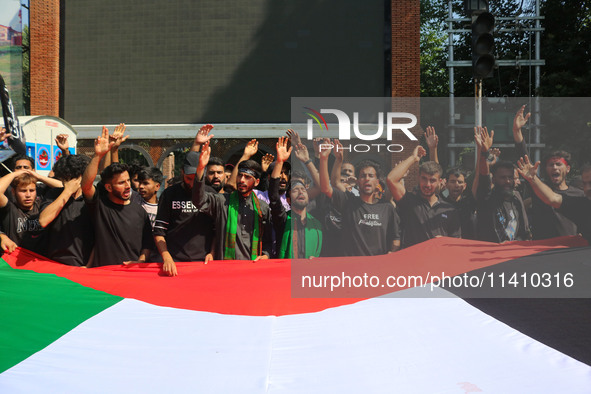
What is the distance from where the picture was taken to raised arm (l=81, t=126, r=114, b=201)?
186 inches

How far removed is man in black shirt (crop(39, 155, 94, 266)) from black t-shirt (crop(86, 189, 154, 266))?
0.11 metres

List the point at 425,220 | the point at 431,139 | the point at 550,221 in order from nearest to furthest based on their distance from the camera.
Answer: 1. the point at 425,220
2. the point at 550,221
3. the point at 431,139

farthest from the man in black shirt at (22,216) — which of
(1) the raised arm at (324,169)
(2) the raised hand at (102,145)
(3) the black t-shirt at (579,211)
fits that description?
(3) the black t-shirt at (579,211)

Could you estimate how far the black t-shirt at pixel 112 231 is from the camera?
5.05m

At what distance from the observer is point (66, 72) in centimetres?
1925

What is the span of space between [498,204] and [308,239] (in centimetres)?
198

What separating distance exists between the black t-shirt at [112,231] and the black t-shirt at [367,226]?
197cm

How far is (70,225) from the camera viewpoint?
Answer: 200 inches

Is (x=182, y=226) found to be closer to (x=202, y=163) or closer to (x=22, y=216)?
(x=202, y=163)

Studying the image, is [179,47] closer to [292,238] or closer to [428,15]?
[292,238]

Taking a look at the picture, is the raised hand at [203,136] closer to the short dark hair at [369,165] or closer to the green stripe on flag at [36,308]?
the short dark hair at [369,165]

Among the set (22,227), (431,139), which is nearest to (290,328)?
(22,227)

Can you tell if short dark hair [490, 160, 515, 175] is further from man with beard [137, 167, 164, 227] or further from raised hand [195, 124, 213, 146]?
man with beard [137, 167, 164, 227]

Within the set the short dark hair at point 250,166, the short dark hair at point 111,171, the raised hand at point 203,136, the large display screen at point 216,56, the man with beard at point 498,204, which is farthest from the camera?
the large display screen at point 216,56
